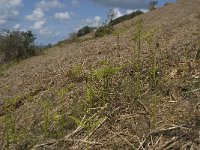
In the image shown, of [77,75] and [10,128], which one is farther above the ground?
[77,75]

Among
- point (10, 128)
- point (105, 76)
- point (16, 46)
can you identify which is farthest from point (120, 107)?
Result: point (16, 46)

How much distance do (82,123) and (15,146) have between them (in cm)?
94

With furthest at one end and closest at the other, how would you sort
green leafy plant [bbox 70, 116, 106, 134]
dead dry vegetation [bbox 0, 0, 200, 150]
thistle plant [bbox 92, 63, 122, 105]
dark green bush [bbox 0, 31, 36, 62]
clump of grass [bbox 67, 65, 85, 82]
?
dark green bush [bbox 0, 31, 36, 62] < clump of grass [bbox 67, 65, 85, 82] < thistle plant [bbox 92, 63, 122, 105] < green leafy plant [bbox 70, 116, 106, 134] < dead dry vegetation [bbox 0, 0, 200, 150]

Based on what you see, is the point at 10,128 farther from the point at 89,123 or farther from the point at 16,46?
the point at 16,46

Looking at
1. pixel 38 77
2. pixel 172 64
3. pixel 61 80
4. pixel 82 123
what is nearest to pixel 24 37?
pixel 38 77

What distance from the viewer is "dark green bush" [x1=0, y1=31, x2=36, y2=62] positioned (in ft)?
46.1

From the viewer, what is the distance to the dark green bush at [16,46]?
46.1 ft

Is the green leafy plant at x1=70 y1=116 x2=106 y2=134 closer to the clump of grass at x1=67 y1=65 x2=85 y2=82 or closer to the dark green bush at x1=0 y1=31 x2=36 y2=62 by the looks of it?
the clump of grass at x1=67 y1=65 x2=85 y2=82

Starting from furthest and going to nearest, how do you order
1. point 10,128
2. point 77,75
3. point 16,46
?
A: point 16,46, point 77,75, point 10,128

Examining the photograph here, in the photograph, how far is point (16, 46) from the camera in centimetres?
1421

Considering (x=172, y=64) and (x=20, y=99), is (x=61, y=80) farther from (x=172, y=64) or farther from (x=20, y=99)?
(x=172, y=64)

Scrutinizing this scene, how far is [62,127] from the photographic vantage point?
16.1 feet

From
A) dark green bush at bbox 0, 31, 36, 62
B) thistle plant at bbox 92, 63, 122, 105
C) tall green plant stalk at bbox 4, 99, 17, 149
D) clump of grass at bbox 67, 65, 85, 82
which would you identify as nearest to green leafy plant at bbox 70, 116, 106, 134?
thistle plant at bbox 92, 63, 122, 105

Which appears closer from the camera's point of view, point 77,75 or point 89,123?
point 89,123
